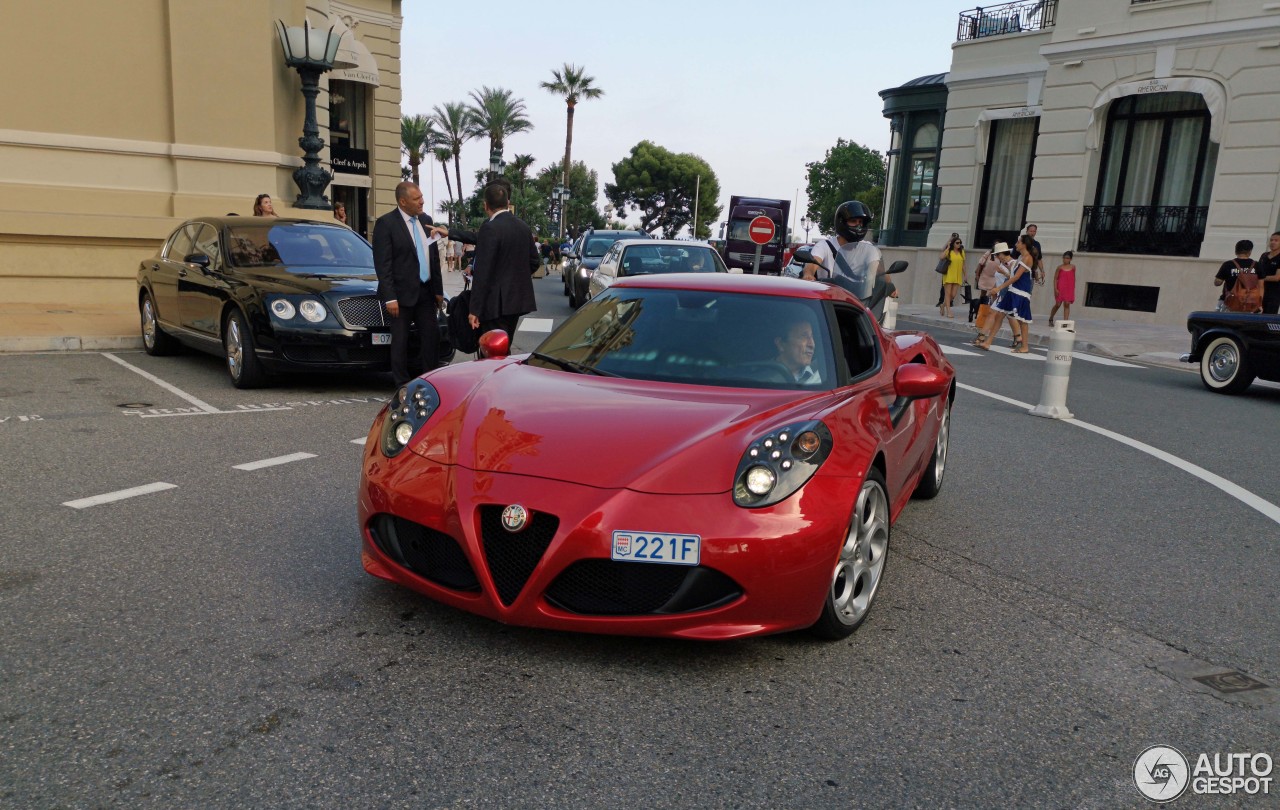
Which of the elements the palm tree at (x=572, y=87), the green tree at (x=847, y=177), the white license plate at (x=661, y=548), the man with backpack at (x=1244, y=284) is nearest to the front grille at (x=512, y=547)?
the white license plate at (x=661, y=548)

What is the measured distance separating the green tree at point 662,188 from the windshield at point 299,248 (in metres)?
103

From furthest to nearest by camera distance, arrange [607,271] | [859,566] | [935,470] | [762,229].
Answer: [762,229] < [607,271] < [935,470] < [859,566]

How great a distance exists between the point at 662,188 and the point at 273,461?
4317 inches

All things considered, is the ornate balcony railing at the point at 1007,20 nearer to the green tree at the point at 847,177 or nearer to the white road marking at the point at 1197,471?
the white road marking at the point at 1197,471

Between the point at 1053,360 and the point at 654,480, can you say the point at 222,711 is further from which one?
the point at 1053,360

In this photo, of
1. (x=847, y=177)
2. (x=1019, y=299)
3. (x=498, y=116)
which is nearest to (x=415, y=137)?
(x=498, y=116)

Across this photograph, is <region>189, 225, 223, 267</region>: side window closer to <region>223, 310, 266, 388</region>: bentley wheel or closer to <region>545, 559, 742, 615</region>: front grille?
<region>223, 310, 266, 388</region>: bentley wheel

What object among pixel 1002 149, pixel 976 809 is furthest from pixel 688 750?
pixel 1002 149

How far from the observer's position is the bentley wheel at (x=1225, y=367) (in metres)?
11.9

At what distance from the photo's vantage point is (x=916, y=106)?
32.4 m

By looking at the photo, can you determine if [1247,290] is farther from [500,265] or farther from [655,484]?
[655,484]

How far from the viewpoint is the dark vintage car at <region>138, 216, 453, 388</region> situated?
855 cm

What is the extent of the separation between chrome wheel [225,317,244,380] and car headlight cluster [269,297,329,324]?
54cm

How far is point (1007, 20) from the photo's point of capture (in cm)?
→ 2766
